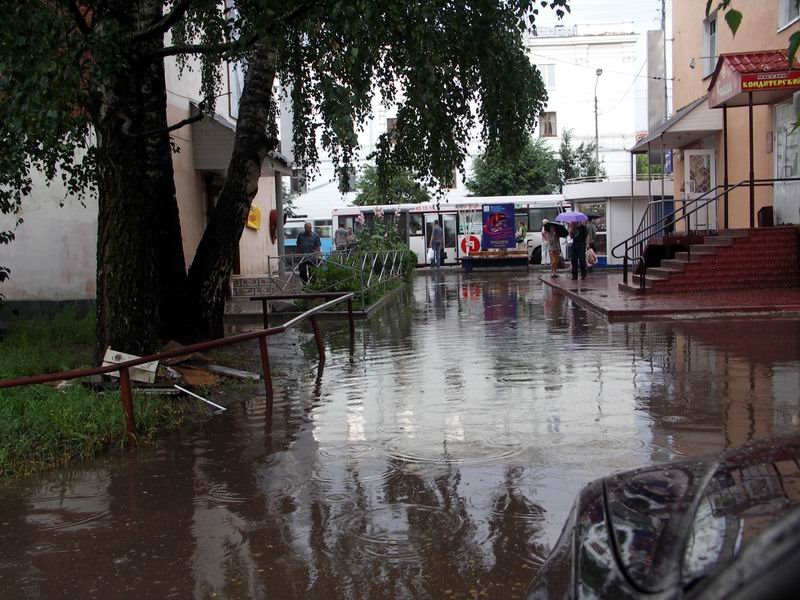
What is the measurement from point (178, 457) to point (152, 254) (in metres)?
3.43

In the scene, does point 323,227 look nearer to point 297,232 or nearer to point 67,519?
point 297,232

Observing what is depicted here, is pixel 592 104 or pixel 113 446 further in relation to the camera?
pixel 592 104

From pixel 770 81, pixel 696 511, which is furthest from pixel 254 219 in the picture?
pixel 696 511

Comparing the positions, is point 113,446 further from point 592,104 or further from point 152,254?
point 592,104

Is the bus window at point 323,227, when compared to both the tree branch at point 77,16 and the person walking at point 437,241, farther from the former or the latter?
the tree branch at point 77,16

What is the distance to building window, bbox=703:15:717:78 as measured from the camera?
79.3ft

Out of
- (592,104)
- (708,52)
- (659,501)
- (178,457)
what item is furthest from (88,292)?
(592,104)

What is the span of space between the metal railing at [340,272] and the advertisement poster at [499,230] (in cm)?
1217

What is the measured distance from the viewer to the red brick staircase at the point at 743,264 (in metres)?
18.0

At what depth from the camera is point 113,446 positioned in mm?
7340

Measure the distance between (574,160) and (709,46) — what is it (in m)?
30.3

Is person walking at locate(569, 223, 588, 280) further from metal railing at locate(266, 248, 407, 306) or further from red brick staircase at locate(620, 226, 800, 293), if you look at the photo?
red brick staircase at locate(620, 226, 800, 293)

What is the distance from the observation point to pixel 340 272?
1973 cm

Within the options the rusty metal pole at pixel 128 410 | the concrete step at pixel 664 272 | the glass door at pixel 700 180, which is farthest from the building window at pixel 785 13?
the rusty metal pole at pixel 128 410
